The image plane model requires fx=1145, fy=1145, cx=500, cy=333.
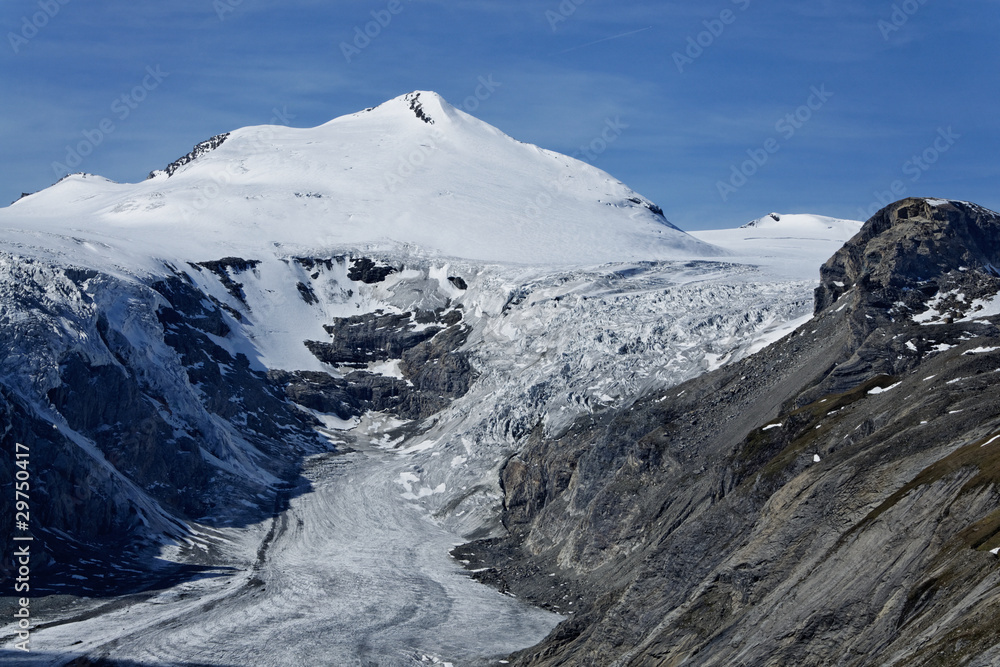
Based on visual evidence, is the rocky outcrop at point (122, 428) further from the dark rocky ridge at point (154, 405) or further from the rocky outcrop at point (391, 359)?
the rocky outcrop at point (391, 359)

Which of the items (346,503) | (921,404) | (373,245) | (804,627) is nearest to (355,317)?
(373,245)

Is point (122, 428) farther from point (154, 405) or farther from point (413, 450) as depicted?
point (413, 450)

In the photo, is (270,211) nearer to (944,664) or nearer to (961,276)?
(961,276)

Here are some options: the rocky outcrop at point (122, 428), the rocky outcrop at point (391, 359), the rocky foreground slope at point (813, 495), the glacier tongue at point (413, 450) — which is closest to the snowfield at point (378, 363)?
the glacier tongue at point (413, 450)

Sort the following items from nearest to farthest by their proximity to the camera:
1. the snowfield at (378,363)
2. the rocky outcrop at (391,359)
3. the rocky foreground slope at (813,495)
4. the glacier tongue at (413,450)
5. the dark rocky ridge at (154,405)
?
1. the rocky foreground slope at (813,495)
2. the glacier tongue at (413,450)
3. the snowfield at (378,363)
4. the dark rocky ridge at (154,405)
5. the rocky outcrop at (391,359)

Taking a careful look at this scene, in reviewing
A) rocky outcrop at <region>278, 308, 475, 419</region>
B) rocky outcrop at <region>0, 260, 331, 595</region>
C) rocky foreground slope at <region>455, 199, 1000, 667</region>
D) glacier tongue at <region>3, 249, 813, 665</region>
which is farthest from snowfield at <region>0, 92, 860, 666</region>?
rocky foreground slope at <region>455, 199, 1000, 667</region>

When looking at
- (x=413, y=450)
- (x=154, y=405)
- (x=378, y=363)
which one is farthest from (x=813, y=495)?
(x=378, y=363)

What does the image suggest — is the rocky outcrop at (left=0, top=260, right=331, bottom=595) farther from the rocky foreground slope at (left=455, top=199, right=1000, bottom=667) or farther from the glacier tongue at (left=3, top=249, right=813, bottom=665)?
the rocky foreground slope at (left=455, top=199, right=1000, bottom=667)
